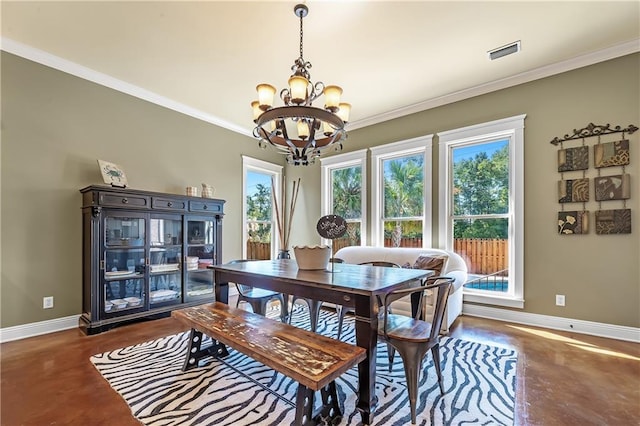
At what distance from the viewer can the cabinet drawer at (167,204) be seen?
140 inches

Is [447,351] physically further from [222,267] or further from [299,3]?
[299,3]

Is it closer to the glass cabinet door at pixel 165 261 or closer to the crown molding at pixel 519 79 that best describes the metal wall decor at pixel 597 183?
the crown molding at pixel 519 79

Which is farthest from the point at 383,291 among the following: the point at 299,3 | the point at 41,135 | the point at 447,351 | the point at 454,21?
the point at 41,135

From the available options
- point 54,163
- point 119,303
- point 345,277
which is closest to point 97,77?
point 54,163

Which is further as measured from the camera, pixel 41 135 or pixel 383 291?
pixel 41 135

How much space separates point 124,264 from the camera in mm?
3381

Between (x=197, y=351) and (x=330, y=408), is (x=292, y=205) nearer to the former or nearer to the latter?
(x=197, y=351)

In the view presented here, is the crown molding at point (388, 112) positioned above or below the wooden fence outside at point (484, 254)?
above

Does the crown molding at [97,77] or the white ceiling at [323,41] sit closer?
the white ceiling at [323,41]

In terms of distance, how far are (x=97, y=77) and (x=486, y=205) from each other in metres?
5.17

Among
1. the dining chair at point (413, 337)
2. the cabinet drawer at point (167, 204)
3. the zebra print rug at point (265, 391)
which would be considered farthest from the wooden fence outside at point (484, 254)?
the cabinet drawer at point (167, 204)

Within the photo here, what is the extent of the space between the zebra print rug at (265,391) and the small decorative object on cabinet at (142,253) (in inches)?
33.1

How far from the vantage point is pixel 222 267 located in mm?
2617

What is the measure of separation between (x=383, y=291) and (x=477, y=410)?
0.97 metres
